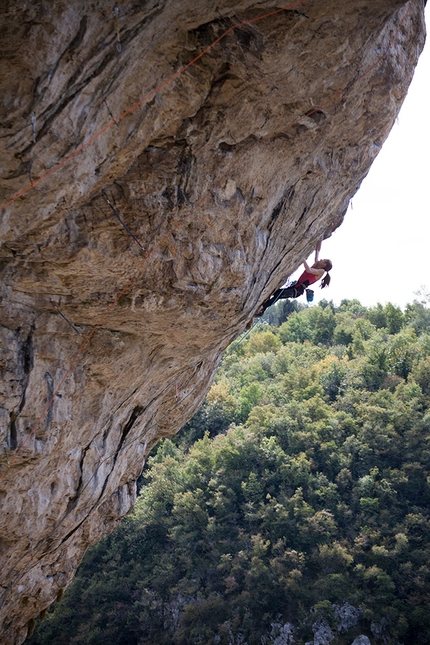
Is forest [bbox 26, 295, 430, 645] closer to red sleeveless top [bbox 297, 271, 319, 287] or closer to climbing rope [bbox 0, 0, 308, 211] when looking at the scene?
red sleeveless top [bbox 297, 271, 319, 287]

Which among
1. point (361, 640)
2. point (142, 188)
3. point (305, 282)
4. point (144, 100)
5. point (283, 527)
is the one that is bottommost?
point (361, 640)

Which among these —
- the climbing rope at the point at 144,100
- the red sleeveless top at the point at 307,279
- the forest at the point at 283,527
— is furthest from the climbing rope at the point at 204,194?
the forest at the point at 283,527

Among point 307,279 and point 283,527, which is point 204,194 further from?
point 283,527

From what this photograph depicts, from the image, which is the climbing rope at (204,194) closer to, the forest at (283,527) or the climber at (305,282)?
the climber at (305,282)

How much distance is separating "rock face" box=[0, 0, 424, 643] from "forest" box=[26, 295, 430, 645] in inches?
745

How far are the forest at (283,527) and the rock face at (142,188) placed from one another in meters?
18.9

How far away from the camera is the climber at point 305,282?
Answer: 763cm

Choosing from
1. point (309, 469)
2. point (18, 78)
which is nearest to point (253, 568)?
point (309, 469)

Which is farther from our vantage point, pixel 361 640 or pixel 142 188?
pixel 361 640

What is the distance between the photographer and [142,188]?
4.22m

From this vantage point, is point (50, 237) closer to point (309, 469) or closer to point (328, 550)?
point (328, 550)

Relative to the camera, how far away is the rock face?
3355 millimetres

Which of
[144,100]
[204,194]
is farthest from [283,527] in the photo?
[144,100]

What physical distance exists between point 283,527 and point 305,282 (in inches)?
810
